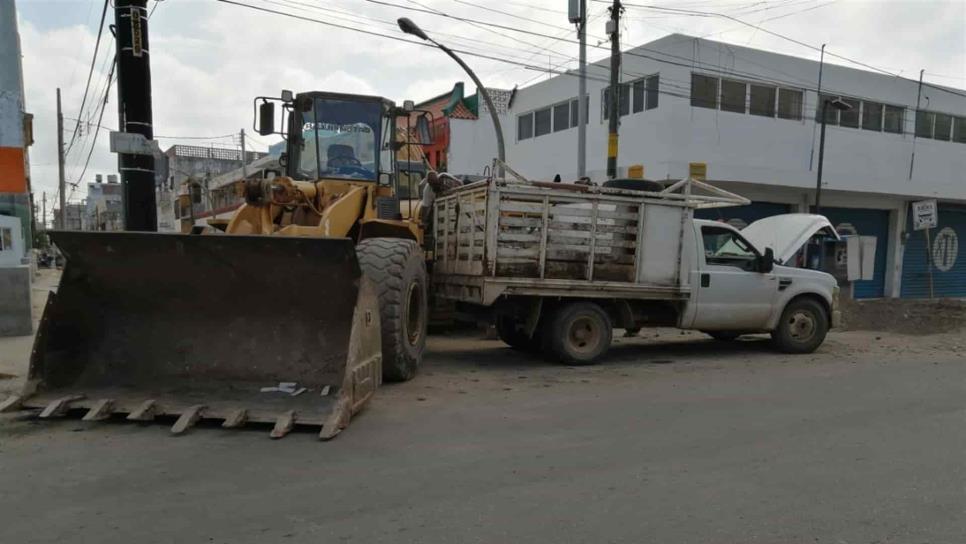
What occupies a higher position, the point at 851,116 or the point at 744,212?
the point at 851,116

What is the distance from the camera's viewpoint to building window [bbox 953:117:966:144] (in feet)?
79.4

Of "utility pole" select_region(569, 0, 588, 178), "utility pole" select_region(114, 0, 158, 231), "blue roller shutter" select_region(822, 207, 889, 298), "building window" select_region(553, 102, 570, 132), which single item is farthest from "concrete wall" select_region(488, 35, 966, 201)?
"utility pole" select_region(114, 0, 158, 231)

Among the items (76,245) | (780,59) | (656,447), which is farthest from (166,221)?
(656,447)

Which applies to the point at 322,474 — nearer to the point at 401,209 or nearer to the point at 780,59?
the point at 401,209

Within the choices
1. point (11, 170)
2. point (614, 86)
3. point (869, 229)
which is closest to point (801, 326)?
point (614, 86)

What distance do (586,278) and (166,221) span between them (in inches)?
1835

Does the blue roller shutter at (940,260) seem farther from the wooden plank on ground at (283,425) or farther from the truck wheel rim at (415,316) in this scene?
the wooden plank on ground at (283,425)

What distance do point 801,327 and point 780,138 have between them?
12.0m

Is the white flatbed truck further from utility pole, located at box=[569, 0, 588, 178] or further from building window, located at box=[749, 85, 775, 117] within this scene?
building window, located at box=[749, 85, 775, 117]

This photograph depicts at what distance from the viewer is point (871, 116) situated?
72.1 ft

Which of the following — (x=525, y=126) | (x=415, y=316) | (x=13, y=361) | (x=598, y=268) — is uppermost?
(x=525, y=126)

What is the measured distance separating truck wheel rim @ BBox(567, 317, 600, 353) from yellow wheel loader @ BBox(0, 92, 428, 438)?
2.81 metres

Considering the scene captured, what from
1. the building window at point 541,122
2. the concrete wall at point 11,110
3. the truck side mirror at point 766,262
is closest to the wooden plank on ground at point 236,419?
the truck side mirror at point 766,262

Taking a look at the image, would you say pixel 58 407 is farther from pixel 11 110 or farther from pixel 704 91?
pixel 704 91
